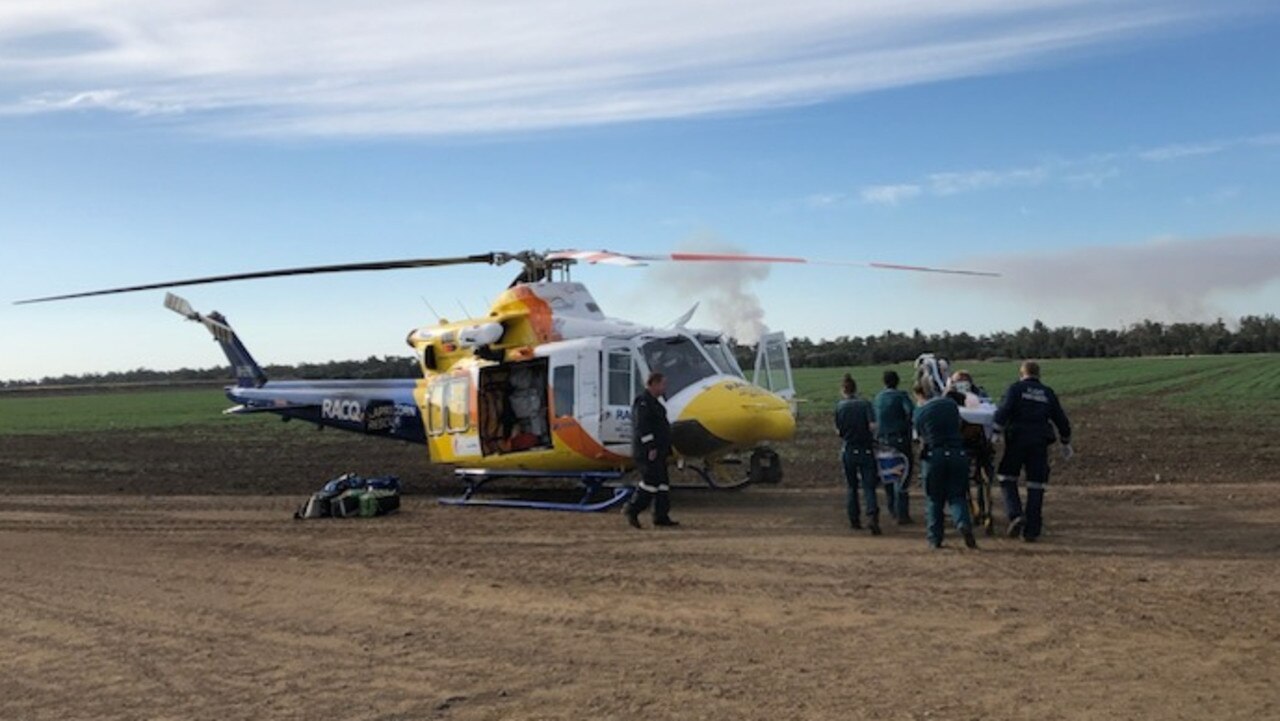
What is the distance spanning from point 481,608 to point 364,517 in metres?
6.39

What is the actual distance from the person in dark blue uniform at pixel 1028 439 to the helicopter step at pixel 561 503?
4543 millimetres

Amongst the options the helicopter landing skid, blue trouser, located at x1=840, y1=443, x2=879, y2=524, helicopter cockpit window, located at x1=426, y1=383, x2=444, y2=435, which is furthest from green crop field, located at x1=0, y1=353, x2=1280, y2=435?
blue trouser, located at x1=840, y1=443, x2=879, y2=524

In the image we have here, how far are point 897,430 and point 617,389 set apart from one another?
141 inches

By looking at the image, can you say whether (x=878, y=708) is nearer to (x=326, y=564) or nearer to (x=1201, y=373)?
(x=326, y=564)

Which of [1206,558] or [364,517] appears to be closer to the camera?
[1206,558]

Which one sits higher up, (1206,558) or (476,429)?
(476,429)

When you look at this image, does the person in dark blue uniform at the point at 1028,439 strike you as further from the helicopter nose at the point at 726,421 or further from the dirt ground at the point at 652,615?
the helicopter nose at the point at 726,421

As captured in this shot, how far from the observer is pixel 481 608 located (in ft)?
27.7

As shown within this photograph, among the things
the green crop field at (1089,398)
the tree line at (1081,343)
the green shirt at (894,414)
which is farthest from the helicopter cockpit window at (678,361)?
the tree line at (1081,343)

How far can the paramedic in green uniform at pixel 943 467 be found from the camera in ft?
34.0

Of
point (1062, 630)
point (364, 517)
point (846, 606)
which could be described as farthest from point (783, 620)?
point (364, 517)

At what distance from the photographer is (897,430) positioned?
12.1 meters

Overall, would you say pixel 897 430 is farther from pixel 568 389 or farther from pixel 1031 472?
pixel 568 389

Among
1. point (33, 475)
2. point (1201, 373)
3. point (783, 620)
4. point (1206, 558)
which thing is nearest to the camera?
point (783, 620)
